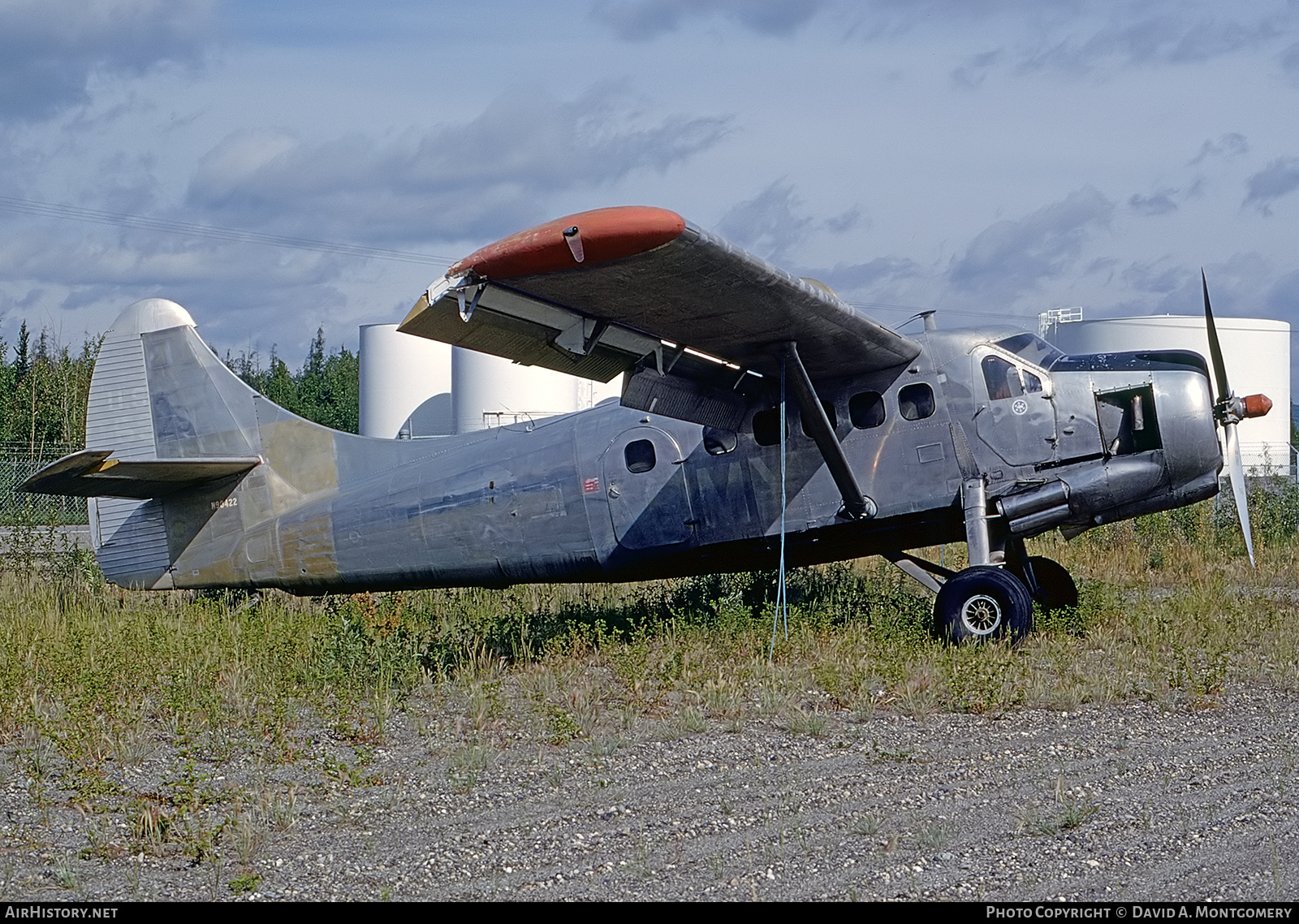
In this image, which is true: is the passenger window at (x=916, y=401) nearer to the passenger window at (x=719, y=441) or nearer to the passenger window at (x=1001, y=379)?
the passenger window at (x=1001, y=379)

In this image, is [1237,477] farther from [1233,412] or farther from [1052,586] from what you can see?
[1052,586]

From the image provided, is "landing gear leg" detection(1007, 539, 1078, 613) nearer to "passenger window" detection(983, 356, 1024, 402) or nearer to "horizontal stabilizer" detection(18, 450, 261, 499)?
"passenger window" detection(983, 356, 1024, 402)

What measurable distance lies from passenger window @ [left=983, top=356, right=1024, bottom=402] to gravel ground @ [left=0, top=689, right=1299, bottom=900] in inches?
141

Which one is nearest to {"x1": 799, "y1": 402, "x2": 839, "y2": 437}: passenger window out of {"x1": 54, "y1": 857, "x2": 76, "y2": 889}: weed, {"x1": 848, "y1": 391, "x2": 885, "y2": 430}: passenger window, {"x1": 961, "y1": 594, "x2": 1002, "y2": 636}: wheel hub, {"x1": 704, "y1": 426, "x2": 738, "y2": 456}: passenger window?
{"x1": 848, "y1": 391, "x2": 885, "y2": 430}: passenger window

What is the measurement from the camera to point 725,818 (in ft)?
18.5

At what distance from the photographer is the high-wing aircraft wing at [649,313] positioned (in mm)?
7652

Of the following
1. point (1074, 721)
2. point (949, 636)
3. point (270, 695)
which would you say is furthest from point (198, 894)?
point (949, 636)

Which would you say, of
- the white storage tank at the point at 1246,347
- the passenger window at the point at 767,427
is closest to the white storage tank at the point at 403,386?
the white storage tank at the point at 1246,347

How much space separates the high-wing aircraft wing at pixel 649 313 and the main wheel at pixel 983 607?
2128 mm

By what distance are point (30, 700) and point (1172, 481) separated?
31.3 ft

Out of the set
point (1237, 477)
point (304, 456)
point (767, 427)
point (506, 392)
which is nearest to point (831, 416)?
point (767, 427)

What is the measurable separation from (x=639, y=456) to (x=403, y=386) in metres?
31.7

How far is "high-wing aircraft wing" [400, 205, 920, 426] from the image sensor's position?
25.1 ft

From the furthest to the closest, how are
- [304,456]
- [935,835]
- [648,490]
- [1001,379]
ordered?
[304,456] < [648,490] < [1001,379] < [935,835]
